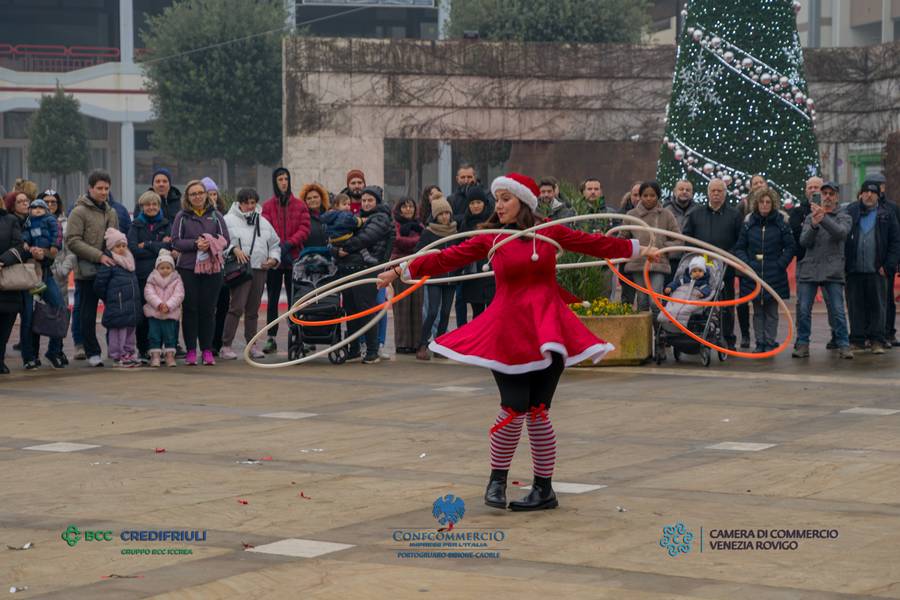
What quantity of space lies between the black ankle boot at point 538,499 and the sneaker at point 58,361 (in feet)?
29.5

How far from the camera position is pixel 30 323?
1564 centimetres

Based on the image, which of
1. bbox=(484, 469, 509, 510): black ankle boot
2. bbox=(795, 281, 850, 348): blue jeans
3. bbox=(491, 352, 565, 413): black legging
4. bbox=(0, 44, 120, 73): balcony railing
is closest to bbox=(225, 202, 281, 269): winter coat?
bbox=(795, 281, 850, 348): blue jeans

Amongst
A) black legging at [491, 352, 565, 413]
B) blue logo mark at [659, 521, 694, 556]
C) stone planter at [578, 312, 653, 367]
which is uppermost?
black legging at [491, 352, 565, 413]

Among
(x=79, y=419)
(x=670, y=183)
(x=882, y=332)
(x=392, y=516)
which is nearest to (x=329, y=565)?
(x=392, y=516)

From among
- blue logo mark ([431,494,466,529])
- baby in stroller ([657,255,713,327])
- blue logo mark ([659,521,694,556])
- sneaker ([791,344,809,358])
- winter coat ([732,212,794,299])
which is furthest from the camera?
winter coat ([732,212,794,299])

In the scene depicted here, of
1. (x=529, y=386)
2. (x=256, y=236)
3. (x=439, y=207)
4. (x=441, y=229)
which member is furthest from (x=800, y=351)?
(x=529, y=386)

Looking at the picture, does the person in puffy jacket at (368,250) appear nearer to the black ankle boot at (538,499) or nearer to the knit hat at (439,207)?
the knit hat at (439,207)

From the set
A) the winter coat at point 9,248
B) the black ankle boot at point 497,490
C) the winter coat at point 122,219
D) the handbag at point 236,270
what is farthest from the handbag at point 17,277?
the black ankle boot at point 497,490

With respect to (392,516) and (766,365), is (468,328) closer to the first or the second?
(392,516)

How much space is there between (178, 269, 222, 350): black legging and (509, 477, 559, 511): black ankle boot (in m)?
8.34

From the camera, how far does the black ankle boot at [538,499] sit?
8047 millimetres

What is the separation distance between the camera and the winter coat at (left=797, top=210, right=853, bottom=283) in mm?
15852

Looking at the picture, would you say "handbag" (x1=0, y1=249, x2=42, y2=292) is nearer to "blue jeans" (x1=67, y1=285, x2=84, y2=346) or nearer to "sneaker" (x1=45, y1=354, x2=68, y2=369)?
"sneaker" (x1=45, y1=354, x2=68, y2=369)

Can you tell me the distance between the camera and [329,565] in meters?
6.70
